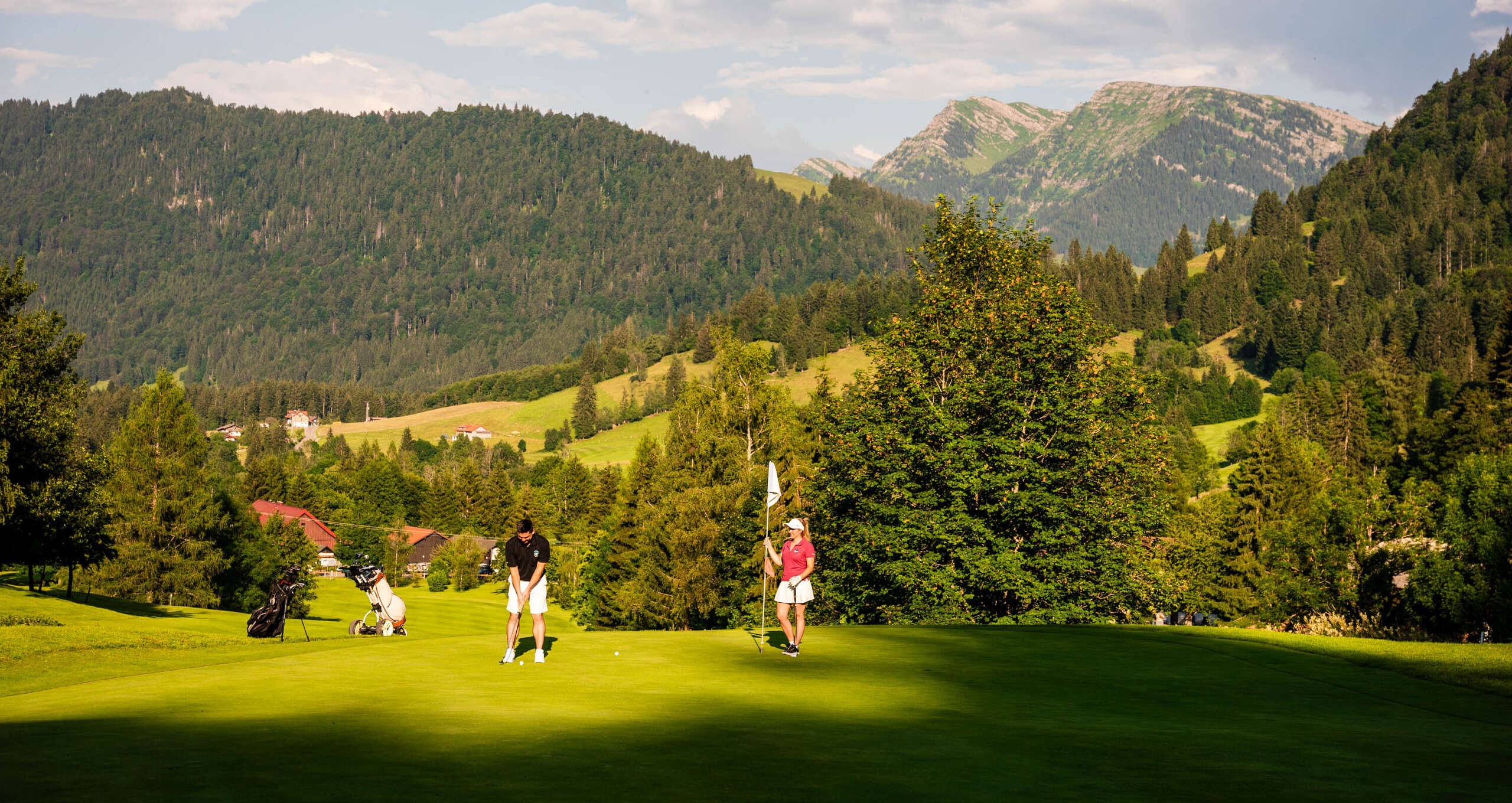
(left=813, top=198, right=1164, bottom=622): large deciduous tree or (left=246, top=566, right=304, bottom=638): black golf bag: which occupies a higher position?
(left=813, top=198, right=1164, bottom=622): large deciduous tree

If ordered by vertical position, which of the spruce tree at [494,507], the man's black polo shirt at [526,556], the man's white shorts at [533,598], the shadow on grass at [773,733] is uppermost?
the man's black polo shirt at [526,556]

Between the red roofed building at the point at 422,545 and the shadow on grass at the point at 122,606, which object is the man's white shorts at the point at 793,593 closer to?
the shadow on grass at the point at 122,606

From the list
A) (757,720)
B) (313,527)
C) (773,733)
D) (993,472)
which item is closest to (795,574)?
(757,720)

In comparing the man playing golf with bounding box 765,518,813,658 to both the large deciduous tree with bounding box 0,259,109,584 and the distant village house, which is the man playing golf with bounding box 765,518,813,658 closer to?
the large deciduous tree with bounding box 0,259,109,584

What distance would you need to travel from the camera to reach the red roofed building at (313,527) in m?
135

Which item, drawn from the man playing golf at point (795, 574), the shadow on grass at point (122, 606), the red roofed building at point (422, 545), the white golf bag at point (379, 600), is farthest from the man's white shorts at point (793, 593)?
the red roofed building at point (422, 545)

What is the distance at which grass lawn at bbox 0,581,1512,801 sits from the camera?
31.2 feet

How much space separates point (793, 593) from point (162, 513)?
2437 inches

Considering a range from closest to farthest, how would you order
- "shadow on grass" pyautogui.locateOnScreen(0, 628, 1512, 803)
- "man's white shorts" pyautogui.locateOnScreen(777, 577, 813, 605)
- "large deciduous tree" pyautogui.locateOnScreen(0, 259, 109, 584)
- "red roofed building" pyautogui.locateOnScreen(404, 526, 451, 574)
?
"shadow on grass" pyautogui.locateOnScreen(0, 628, 1512, 803) < "man's white shorts" pyautogui.locateOnScreen(777, 577, 813, 605) < "large deciduous tree" pyautogui.locateOnScreen(0, 259, 109, 584) < "red roofed building" pyautogui.locateOnScreen(404, 526, 451, 574)

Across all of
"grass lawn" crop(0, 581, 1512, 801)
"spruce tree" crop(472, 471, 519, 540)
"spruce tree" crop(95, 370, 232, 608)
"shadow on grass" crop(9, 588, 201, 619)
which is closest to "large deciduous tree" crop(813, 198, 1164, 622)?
"grass lawn" crop(0, 581, 1512, 801)

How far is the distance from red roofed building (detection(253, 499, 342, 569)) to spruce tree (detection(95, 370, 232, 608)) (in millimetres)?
67561

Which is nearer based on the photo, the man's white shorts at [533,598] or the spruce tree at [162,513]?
the man's white shorts at [533,598]

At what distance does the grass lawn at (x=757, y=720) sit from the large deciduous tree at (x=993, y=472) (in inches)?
520

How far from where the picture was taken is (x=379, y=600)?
24391mm
